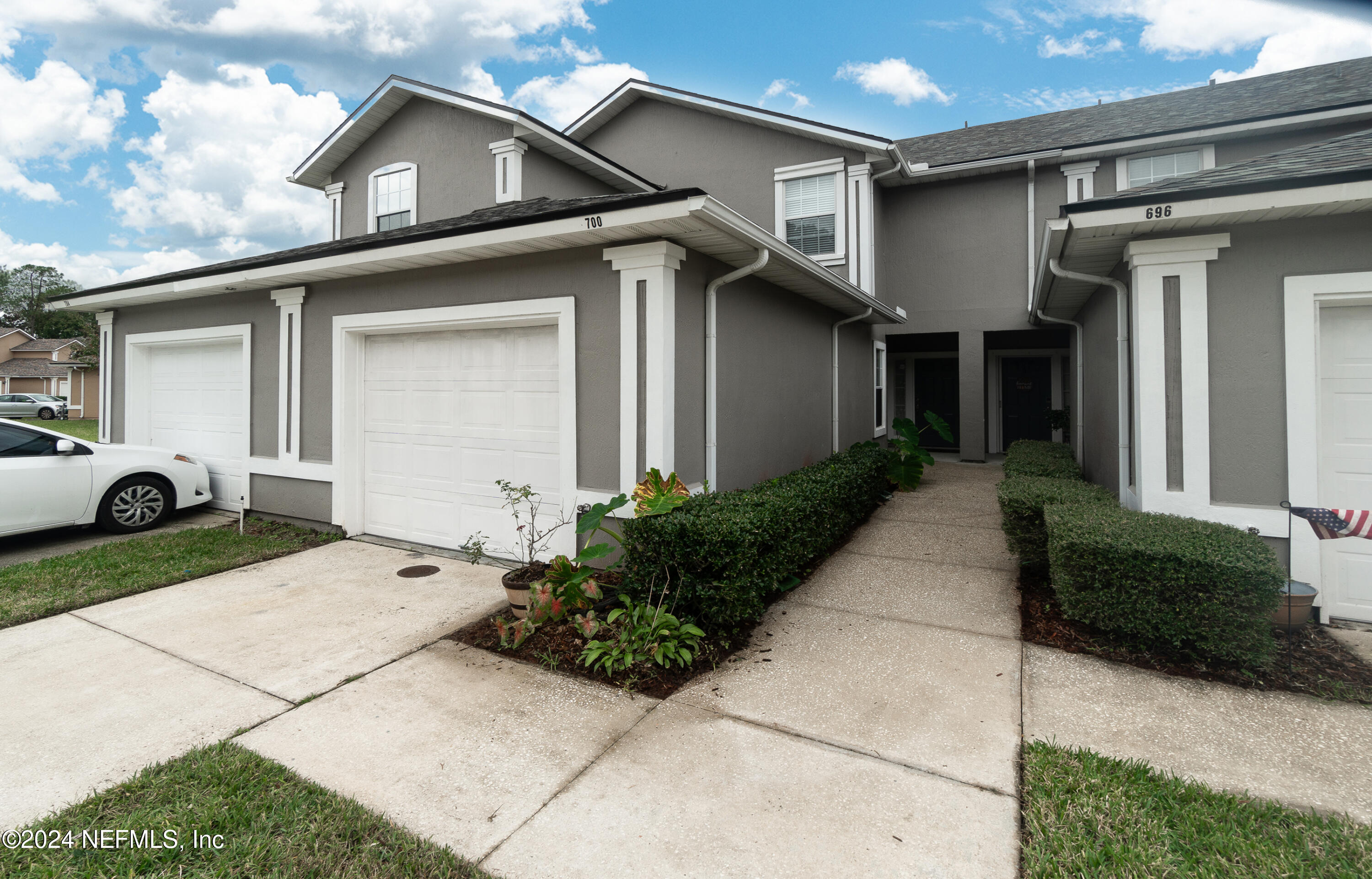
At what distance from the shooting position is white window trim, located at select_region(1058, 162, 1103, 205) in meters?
10.9

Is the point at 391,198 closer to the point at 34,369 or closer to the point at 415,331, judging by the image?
the point at 415,331

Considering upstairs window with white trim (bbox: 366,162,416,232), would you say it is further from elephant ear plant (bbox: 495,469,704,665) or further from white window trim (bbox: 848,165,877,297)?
elephant ear plant (bbox: 495,469,704,665)

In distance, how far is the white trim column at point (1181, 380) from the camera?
4.46m

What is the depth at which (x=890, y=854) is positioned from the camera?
89.4 inches

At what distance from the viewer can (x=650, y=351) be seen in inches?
198

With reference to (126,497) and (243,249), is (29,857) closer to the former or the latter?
(126,497)

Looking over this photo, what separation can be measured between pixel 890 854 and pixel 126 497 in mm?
8828

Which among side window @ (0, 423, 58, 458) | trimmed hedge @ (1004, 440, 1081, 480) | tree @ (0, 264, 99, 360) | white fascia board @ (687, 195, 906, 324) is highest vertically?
tree @ (0, 264, 99, 360)

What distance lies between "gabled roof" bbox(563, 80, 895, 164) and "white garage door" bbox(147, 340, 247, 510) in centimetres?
803

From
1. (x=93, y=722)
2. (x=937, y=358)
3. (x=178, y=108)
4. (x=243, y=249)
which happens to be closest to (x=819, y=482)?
(x=93, y=722)

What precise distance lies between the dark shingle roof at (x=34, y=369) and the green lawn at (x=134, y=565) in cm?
5512

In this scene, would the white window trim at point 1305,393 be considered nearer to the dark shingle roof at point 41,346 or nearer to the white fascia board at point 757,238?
the white fascia board at point 757,238

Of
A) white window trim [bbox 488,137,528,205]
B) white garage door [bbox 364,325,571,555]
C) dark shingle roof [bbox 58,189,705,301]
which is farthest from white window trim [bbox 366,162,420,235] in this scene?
white garage door [bbox 364,325,571,555]

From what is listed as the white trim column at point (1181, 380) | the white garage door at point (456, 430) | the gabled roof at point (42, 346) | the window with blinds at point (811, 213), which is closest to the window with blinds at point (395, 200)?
the white garage door at point (456, 430)
